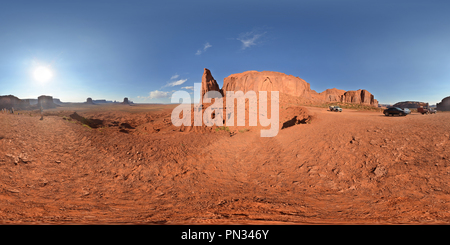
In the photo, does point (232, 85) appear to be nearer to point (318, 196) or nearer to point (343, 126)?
point (343, 126)

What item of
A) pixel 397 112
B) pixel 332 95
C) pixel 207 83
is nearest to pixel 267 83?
pixel 207 83

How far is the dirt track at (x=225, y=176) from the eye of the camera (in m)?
6.87

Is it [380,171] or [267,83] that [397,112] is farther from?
[267,83]

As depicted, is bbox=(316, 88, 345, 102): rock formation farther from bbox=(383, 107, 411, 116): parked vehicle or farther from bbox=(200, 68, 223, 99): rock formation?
bbox=(383, 107, 411, 116): parked vehicle

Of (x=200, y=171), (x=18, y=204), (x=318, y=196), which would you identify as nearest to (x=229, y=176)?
(x=200, y=171)

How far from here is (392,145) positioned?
39.6ft

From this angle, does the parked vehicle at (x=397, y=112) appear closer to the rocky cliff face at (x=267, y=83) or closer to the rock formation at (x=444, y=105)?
the rock formation at (x=444, y=105)

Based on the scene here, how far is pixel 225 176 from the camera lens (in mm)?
12711

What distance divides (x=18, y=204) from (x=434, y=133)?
2522cm

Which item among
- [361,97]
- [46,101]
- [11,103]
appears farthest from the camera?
[361,97]

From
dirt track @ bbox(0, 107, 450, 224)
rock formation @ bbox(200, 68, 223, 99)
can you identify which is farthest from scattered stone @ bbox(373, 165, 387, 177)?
rock formation @ bbox(200, 68, 223, 99)

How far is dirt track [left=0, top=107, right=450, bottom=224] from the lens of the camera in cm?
687

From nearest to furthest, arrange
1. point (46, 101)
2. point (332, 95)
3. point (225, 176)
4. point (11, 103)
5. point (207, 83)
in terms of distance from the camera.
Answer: point (225, 176), point (11, 103), point (207, 83), point (46, 101), point (332, 95)

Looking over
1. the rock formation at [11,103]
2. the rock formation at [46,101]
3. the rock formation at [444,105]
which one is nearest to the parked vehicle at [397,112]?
the rock formation at [444,105]
